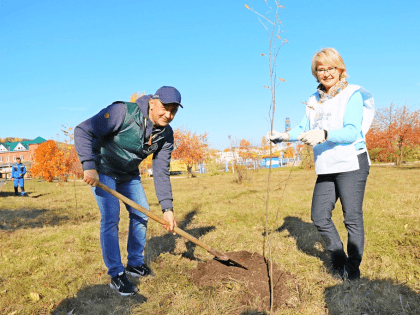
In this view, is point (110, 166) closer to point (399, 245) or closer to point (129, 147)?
point (129, 147)

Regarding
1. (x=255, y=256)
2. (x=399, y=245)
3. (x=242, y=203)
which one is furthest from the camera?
(x=242, y=203)

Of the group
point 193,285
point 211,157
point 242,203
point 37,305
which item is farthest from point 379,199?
point 211,157

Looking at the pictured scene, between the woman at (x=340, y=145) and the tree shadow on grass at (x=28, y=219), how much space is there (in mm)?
6042

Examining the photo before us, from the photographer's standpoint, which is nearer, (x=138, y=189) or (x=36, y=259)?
(x=138, y=189)

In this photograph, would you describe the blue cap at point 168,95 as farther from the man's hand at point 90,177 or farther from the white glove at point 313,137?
the white glove at point 313,137

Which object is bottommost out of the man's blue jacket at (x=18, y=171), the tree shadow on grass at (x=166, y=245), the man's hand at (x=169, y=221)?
the tree shadow on grass at (x=166, y=245)

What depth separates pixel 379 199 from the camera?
7.10m

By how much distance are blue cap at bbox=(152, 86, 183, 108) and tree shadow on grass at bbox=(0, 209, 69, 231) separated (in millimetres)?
5304

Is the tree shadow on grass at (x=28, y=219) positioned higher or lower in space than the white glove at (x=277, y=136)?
lower

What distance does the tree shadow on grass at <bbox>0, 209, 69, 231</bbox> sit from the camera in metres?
6.25

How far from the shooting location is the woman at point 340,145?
243cm

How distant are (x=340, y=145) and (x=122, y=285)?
2.43 meters

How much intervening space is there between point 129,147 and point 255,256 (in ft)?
6.30

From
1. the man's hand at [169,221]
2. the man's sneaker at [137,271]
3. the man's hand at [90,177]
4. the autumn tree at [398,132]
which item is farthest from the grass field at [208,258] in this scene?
the autumn tree at [398,132]
